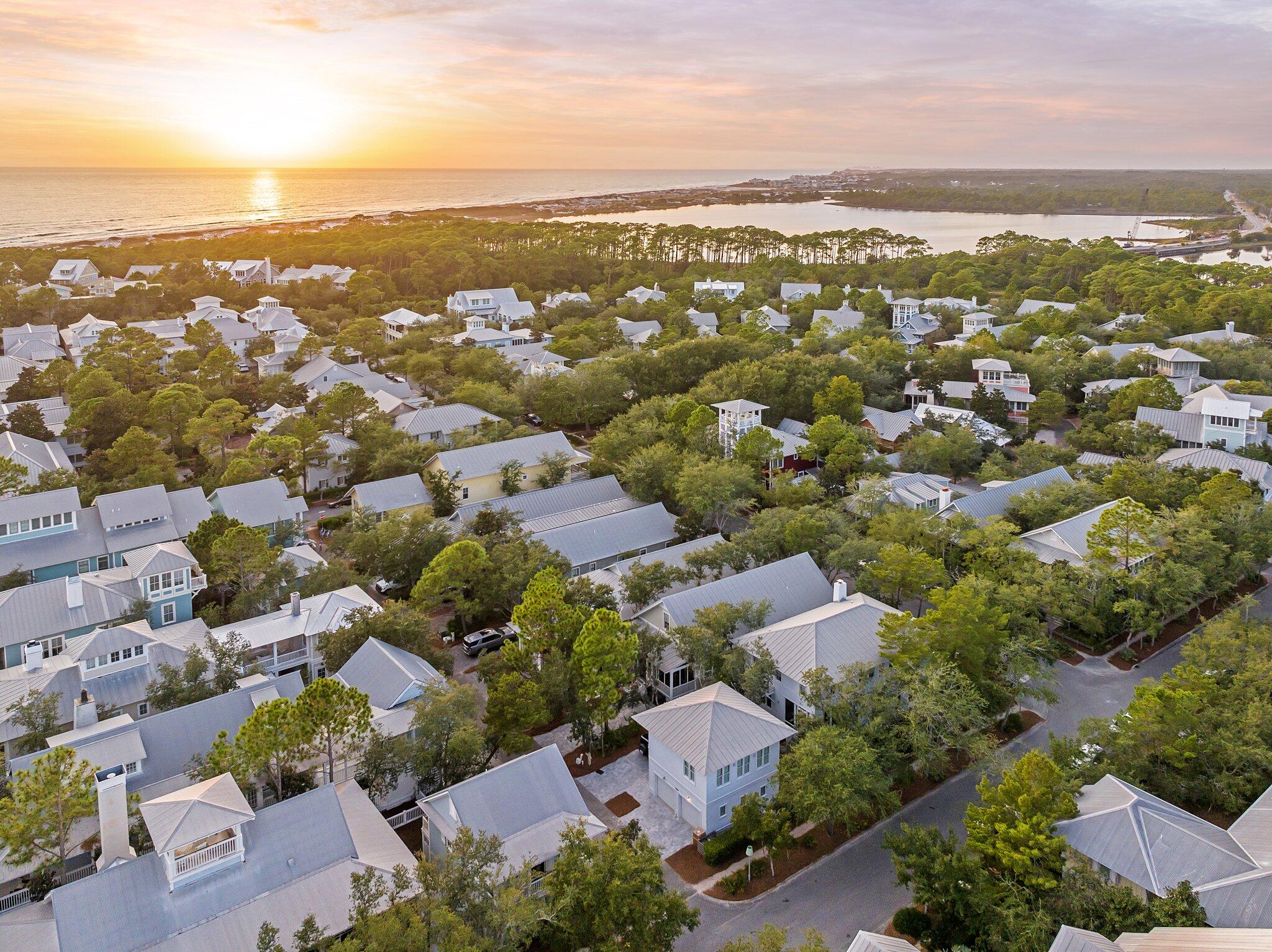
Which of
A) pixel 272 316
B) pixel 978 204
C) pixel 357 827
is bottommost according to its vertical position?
pixel 357 827

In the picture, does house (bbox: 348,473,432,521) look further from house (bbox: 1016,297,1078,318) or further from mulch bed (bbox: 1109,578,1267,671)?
house (bbox: 1016,297,1078,318)

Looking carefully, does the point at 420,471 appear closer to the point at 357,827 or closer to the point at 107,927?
the point at 357,827

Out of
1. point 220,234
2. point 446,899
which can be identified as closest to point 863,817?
point 446,899

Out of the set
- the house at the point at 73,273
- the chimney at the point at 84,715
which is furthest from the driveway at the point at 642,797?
the house at the point at 73,273

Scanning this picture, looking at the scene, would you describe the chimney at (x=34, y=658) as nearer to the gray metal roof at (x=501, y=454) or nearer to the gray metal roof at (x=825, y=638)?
the gray metal roof at (x=501, y=454)

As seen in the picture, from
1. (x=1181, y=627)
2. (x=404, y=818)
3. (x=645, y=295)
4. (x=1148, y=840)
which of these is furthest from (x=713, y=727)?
(x=645, y=295)

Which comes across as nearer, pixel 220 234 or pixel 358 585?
pixel 358 585
